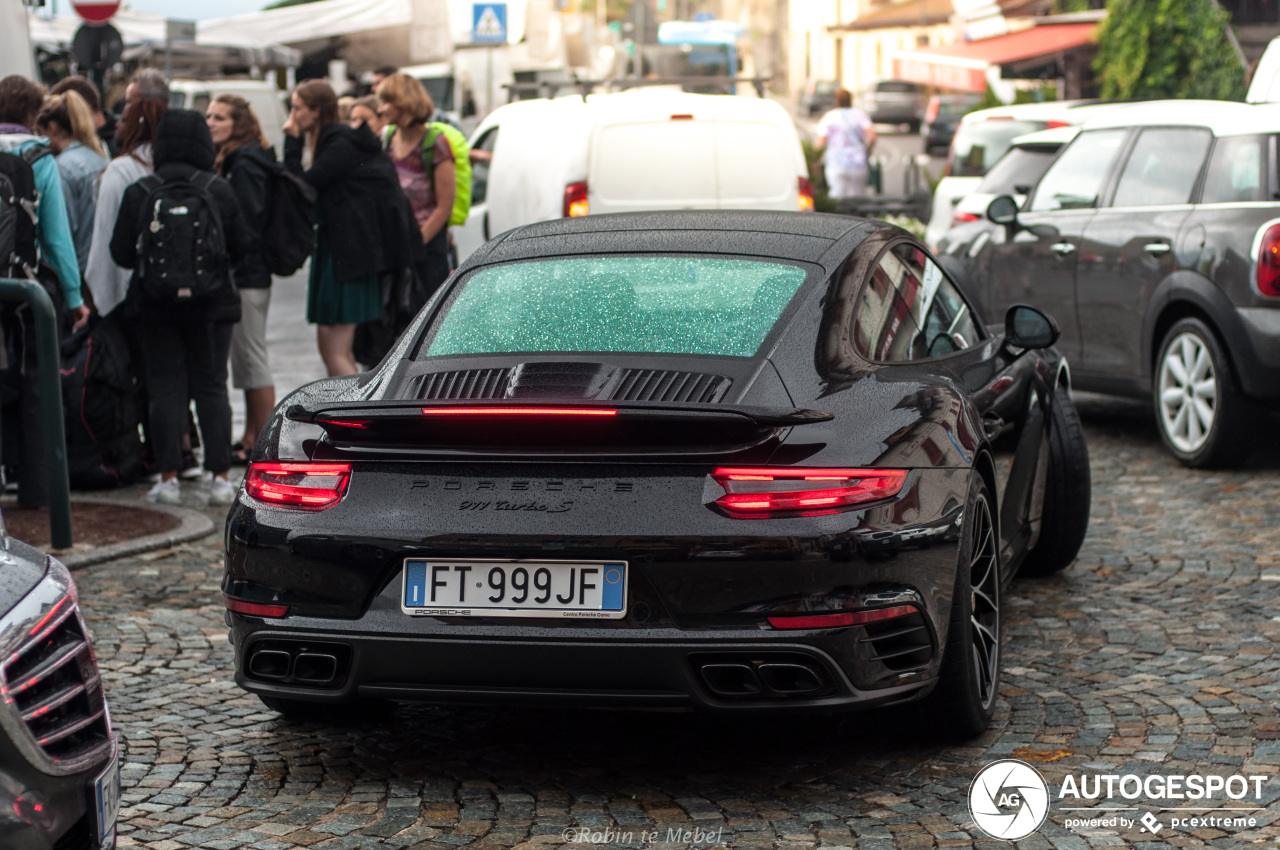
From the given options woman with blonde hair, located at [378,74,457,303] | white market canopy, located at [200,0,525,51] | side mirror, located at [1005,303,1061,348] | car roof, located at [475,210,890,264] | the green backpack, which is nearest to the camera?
car roof, located at [475,210,890,264]

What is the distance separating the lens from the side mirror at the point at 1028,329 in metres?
5.83

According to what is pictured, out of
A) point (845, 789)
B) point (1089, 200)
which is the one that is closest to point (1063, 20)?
point (1089, 200)

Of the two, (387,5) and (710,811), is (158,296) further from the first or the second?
(387,5)

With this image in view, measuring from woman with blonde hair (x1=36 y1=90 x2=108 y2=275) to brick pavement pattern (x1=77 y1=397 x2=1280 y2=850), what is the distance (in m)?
2.95

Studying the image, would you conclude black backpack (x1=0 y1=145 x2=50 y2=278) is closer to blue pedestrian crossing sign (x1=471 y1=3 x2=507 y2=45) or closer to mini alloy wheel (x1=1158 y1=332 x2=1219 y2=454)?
mini alloy wheel (x1=1158 y1=332 x2=1219 y2=454)

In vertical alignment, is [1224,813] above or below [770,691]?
below

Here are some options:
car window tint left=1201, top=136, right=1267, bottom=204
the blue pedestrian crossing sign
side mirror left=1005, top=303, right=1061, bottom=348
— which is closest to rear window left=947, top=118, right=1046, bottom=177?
Result: car window tint left=1201, top=136, right=1267, bottom=204

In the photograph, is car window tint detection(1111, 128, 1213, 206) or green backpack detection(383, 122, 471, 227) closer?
car window tint detection(1111, 128, 1213, 206)

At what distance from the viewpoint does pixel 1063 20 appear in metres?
37.3

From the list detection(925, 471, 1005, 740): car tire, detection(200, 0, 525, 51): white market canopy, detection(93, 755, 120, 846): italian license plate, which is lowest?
detection(925, 471, 1005, 740): car tire

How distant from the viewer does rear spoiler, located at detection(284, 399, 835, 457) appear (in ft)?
13.4

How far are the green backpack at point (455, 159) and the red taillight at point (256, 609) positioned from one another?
685 cm

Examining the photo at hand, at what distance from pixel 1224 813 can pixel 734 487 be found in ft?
4.50

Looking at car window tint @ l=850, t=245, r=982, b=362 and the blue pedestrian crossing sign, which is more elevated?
the blue pedestrian crossing sign
